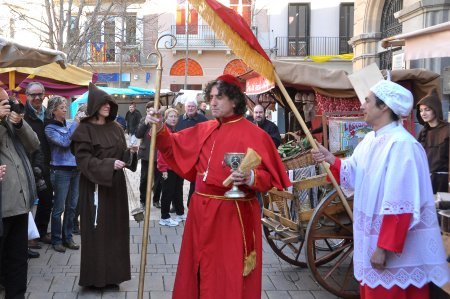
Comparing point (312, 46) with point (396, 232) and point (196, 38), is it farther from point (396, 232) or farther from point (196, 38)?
point (396, 232)

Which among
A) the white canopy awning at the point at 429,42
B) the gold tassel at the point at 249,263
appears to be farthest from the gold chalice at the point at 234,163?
the white canopy awning at the point at 429,42

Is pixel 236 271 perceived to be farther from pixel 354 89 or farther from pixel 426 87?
pixel 426 87

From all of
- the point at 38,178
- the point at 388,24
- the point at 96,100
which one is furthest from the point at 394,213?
the point at 388,24

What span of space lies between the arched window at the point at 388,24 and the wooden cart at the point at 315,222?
28.2 feet

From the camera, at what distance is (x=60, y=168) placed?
6.81 meters

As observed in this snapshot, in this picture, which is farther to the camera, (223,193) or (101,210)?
(101,210)

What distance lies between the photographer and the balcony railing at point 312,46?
31375 mm

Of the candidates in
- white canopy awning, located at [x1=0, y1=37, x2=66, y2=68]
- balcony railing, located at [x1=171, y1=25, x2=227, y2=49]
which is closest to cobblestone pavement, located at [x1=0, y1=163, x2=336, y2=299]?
white canopy awning, located at [x1=0, y1=37, x2=66, y2=68]

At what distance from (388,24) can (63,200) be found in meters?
10.3

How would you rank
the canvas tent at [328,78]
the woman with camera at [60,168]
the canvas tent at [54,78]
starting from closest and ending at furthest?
the canvas tent at [328,78] < the woman with camera at [60,168] < the canvas tent at [54,78]

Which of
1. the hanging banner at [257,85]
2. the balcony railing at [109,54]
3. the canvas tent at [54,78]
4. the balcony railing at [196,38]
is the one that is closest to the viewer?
the hanging banner at [257,85]

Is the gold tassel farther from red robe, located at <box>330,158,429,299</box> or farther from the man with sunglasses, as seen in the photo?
the man with sunglasses

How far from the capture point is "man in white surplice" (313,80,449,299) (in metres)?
3.35

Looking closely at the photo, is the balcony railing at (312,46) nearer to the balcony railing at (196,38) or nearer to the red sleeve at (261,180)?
the balcony railing at (196,38)
